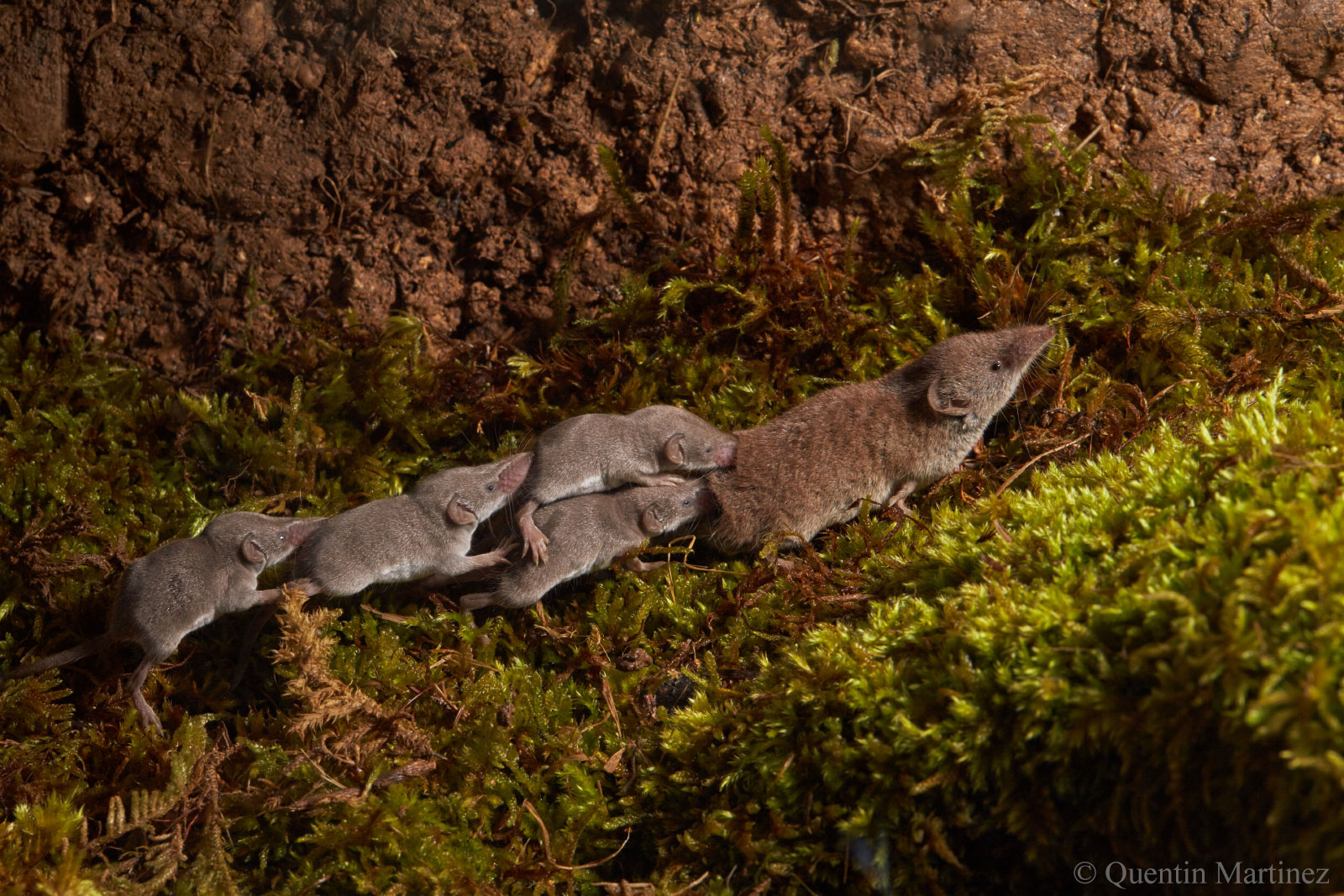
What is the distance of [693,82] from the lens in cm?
462

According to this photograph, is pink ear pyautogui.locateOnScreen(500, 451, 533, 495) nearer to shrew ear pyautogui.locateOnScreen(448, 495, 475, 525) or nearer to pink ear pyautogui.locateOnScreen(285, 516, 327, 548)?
shrew ear pyautogui.locateOnScreen(448, 495, 475, 525)

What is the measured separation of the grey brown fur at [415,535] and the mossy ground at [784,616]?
0.83 ft

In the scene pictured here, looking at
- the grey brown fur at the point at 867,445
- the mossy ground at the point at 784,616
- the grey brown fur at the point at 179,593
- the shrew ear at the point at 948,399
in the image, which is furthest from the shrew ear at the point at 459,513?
the shrew ear at the point at 948,399

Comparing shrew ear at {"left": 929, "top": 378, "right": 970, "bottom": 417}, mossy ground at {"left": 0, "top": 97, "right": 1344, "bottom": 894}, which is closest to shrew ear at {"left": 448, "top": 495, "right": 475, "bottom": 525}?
mossy ground at {"left": 0, "top": 97, "right": 1344, "bottom": 894}

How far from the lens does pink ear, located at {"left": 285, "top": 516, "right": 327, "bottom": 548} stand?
159 inches

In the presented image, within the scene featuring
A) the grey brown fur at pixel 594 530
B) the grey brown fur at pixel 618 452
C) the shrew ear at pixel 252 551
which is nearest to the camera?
the shrew ear at pixel 252 551

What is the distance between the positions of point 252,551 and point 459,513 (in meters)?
0.91

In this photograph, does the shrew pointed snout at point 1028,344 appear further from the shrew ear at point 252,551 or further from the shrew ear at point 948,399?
the shrew ear at point 252,551

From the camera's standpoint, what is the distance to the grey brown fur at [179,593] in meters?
3.63

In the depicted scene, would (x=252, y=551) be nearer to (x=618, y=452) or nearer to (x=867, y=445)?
(x=618, y=452)

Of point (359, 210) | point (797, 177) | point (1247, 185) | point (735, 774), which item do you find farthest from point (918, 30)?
point (735, 774)

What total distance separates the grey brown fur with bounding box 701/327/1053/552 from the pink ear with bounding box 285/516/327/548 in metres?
1.87

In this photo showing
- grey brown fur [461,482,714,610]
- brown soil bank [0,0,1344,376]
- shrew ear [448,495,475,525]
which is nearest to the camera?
grey brown fur [461,482,714,610]

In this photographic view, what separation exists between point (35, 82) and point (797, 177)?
3.96 metres
